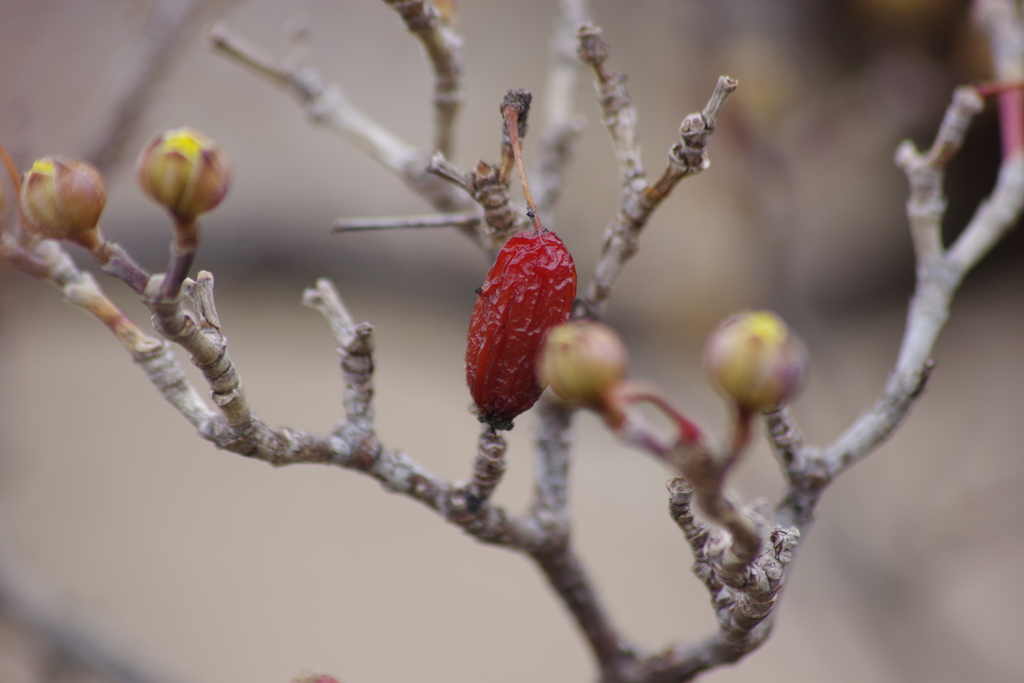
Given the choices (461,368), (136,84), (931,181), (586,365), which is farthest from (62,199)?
(461,368)

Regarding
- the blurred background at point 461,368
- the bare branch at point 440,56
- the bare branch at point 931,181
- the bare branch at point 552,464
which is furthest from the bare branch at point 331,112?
the blurred background at point 461,368

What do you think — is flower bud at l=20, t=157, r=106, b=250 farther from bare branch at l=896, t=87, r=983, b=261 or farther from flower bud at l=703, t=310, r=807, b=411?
bare branch at l=896, t=87, r=983, b=261

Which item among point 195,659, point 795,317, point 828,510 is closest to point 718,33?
point 795,317

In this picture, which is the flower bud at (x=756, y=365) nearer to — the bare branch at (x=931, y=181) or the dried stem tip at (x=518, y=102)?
the dried stem tip at (x=518, y=102)

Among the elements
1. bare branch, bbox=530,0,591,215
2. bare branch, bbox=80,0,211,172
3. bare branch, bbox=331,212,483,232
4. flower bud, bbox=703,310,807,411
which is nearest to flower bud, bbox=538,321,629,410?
→ flower bud, bbox=703,310,807,411

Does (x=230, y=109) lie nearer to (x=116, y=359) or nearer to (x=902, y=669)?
(x=116, y=359)
